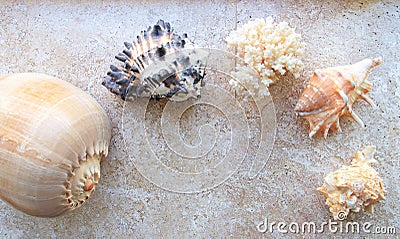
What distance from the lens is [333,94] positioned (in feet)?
4.00

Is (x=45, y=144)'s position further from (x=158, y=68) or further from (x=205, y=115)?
(x=205, y=115)

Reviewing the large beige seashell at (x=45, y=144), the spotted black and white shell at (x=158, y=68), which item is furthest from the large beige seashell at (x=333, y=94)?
the large beige seashell at (x=45, y=144)

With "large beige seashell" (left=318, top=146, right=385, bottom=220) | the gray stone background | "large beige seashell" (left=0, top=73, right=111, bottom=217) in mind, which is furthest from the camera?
the gray stone background

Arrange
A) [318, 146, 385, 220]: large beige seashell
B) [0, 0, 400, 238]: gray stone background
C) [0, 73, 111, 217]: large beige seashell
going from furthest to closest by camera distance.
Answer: [0, 0, 400, 238]: gray stone background
[318, 146, 385, 220]: large beige seashell
[0, 73, 111, 217]: large beige seashell

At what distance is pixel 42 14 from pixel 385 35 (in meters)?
1.09

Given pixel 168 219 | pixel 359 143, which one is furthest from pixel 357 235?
pixel 168 219

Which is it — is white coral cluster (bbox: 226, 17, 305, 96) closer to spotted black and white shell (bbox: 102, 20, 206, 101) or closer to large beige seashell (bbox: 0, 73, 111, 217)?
spotted black and white shell (bbox: 102, 20, 206, 101)

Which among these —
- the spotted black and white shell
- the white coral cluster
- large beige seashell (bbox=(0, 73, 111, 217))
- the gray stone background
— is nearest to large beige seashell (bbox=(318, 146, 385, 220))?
the gray stone background

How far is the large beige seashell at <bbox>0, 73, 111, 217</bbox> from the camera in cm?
110

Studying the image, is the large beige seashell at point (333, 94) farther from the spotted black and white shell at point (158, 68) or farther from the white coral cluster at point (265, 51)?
the spotted black and white shell at point (158, 68)

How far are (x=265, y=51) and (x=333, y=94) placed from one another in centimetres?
23

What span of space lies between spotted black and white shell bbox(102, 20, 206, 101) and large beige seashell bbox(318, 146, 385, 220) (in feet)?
1.57

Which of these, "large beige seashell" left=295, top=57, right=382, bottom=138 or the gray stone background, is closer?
"large beige seashell" left=295, top=57, right=382, bottom=138

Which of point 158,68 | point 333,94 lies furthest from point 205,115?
point 333,94
